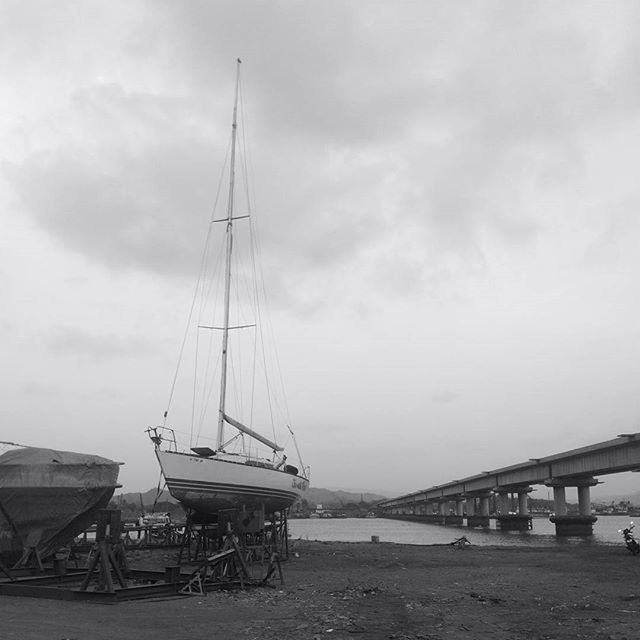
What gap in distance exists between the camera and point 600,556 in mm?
37188

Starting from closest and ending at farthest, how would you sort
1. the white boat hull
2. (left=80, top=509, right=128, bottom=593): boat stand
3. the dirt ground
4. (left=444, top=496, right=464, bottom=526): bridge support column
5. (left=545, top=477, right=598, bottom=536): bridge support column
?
1. the dirt ground
2. (left=80, top=509, right=128, bottom=593): boat stand
3. the white boat hull
4. (left=545, top=477, right=598, bottom=536): bridge support column
5. (left=444, top=496, right=464, bottom=526): bridge support column

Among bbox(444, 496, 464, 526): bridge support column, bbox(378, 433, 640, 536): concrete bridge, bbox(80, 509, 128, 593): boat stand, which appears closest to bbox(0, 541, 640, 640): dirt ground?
bbox(80, 509, 128, 593): boat stand

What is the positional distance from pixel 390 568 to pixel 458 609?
13675mm

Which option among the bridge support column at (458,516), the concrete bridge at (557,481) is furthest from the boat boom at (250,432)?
the bridge support column at (458,516)

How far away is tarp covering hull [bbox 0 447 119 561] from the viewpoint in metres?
23.9

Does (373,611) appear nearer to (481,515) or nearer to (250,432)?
(250,432)

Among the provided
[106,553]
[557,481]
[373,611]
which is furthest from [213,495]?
[557,481]

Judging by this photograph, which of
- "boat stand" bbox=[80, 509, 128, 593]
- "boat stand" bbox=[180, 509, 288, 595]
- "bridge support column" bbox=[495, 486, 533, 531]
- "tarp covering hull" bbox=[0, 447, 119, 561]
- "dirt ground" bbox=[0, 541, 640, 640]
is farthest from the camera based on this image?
"bridge support column" bbox=[495, 486, 533, 531]

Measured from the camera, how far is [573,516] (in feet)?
257

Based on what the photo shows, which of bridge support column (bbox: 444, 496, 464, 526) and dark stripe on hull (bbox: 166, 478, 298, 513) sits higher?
dark stripe on hull (bbox: 166, 478, 298, 513)

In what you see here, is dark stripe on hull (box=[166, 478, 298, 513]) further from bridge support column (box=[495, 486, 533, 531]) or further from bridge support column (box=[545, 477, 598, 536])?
bridge support column (box=[495, 486, 533, 531])

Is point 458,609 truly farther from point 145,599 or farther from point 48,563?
point 48,563

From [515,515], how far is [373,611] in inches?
3845

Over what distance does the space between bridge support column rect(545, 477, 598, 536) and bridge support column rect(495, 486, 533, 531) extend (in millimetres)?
20091
